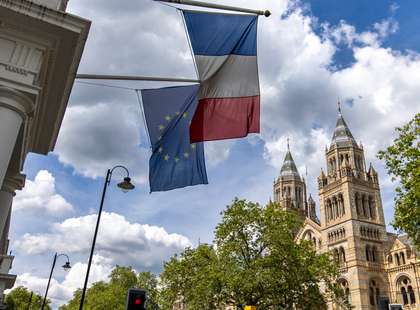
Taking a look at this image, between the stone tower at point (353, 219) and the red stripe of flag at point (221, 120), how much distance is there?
164 feet

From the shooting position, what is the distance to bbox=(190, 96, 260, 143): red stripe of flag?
1114cm

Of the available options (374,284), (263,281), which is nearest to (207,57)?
(263,281)

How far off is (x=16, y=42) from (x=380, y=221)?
2434 inches

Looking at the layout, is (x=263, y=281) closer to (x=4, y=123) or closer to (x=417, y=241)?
(x=417, y=241)

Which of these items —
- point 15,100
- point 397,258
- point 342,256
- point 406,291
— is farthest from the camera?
point 342,256

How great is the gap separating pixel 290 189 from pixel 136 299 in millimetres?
82594

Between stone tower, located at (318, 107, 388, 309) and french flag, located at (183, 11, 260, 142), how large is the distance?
50.2 metres

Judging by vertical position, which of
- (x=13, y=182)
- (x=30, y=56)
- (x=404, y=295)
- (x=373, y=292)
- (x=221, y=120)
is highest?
(x=373, y=292)

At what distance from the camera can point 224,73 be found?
442 inches

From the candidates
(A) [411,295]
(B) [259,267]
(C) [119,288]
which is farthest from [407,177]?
(C) [119,288]

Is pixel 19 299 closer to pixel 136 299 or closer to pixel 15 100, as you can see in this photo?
pixel 136 299

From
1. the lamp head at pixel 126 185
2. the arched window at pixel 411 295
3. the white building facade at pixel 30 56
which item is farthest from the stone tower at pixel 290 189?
the white building facade at pixel 30 56

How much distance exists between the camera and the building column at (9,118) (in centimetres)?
920

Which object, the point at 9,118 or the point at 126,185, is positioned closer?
the point at 9,118
